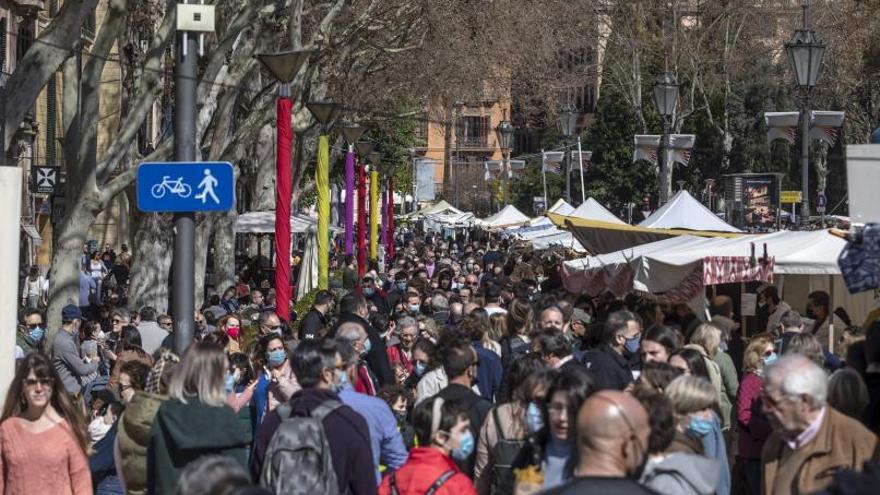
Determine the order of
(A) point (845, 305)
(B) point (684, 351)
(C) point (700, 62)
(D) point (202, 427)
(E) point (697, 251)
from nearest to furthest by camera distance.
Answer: (D) point (202, 427) < (B) point (684, 351) < (E) point (697, 251) < (A) point (845, 305) < (C) point (700, 62)

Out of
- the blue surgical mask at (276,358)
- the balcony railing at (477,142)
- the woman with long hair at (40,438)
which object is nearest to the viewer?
the woman with long hair at (40,438)

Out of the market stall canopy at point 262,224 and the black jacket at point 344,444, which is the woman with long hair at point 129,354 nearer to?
the black jacket at point 344,444

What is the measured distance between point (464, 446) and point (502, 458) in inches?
12.6

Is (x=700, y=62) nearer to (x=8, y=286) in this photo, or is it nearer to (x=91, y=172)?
(x=91, y=172)

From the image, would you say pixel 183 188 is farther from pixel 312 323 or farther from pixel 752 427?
pixel 752 427

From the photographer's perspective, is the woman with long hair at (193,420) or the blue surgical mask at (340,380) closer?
the woman with long hair at (193,420)

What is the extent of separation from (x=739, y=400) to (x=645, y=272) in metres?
6.79

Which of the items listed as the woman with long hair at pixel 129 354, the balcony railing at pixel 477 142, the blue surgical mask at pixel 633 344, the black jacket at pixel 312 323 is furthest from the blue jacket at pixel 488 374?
the balcony railing at pixel 477 142

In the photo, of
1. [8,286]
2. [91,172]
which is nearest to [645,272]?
[91,172]

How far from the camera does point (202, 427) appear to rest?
6652 millimetres

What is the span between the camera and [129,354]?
35.1 ft

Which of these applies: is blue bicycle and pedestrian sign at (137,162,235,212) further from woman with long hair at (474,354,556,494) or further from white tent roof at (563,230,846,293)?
white tent roof at (563,230,846,293)

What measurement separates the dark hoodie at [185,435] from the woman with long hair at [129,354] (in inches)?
91.6

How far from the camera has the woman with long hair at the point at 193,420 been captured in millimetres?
6625
